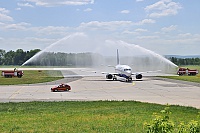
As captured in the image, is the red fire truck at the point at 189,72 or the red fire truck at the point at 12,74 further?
the red fire truck at the point at 189,72

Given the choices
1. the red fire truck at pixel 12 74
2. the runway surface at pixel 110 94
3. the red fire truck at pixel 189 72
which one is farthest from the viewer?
the red fire truck at pixel 189 72

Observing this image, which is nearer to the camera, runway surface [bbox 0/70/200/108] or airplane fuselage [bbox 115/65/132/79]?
runway surface [bbox 0/70/200/108]

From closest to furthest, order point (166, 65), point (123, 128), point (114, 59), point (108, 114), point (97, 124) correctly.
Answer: point (123, 128)
point (97, 124)
point (108, 114)
point (166, 65)
point (114, 59)

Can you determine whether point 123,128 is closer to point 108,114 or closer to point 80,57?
point 108,114

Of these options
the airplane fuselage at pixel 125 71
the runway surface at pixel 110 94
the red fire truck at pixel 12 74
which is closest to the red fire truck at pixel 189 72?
the airplane fuselage at pixel 125 71

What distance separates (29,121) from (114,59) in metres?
93.0

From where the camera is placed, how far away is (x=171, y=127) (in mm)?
8703

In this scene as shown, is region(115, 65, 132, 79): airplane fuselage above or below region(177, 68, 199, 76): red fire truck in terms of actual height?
above

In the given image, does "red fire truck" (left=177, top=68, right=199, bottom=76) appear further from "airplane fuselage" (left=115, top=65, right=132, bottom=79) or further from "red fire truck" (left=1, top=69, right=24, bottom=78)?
"red fire truck" (left=1, top=69, right=24, bottom=78)

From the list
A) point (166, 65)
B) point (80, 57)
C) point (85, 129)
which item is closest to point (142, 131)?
point (85, 129)

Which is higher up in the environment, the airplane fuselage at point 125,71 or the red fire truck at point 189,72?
the airplane fuselage at point 125,71

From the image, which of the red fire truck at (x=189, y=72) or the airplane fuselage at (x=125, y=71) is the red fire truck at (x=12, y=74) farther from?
the red fire truck at (x=189, y=72)

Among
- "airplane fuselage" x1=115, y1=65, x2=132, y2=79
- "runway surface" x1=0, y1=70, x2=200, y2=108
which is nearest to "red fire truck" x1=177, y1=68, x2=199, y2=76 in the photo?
"airplane fuselage" x1=115, y1=65, x2=132, y2=79

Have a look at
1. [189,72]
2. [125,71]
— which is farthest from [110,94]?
[189,72]
